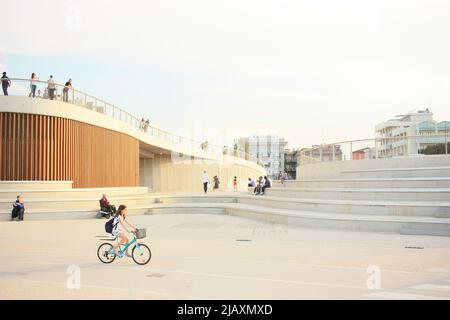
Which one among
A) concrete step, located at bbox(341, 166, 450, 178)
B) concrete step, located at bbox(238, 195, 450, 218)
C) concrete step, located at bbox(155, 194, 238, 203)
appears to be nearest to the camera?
concrete step, located at bbox(238, 195, 450, 218)

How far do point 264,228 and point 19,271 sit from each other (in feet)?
32.5

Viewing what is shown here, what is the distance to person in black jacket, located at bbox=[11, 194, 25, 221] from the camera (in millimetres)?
20469

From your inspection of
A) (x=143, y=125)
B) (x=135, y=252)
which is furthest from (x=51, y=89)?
(x=135, y=252)

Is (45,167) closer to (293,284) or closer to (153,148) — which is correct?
(153,148)

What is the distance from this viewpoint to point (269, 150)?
13662 cm

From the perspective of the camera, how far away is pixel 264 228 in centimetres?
1755

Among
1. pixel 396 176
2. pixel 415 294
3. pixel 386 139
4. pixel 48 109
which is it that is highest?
pixel 48 109

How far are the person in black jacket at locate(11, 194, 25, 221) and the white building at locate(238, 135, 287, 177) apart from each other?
354 ft

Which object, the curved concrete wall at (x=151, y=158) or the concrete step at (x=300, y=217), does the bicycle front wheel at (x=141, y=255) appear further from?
the curved concrete wall at (x=151, y=158)

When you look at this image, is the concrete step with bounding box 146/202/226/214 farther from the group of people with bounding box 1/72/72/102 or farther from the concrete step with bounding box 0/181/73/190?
the group of people with bounding box 1/72/72/102

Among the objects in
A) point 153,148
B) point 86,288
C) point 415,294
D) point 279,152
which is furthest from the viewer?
point 279,152

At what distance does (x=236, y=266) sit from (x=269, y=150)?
5019 inches

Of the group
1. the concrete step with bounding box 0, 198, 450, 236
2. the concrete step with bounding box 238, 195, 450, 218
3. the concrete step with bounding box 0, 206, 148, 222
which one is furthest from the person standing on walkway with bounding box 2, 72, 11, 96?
the concrete step with bounding box 238, 195, 450, 218

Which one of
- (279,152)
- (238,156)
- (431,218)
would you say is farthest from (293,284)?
(279,152)
